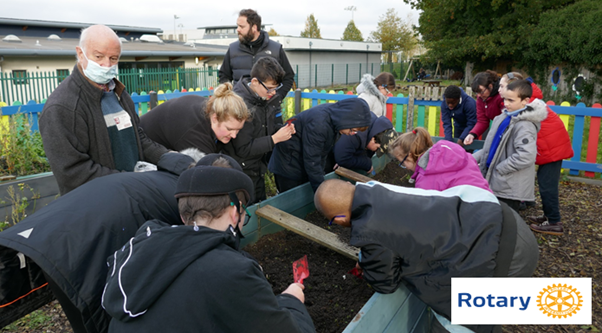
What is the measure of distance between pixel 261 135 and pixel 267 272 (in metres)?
1.16

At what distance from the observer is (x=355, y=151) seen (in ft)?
14.5

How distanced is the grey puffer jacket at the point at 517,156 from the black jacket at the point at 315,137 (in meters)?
1.40

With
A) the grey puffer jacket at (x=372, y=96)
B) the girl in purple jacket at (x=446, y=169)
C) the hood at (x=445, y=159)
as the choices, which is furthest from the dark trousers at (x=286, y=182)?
the grey puffer jacket at (x=372, y=96)

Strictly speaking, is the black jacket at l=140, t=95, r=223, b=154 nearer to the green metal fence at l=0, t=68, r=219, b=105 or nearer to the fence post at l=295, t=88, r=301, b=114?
the fence post at l=295, t=88, r=301, b=114

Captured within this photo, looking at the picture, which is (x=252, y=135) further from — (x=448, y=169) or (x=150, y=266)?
(x=150, y=266)

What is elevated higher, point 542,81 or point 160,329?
point 542,81

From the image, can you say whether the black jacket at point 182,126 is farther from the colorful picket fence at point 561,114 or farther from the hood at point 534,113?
the colorful picket fence at point 561,114

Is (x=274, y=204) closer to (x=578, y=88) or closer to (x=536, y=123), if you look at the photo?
(x=536, y=123)

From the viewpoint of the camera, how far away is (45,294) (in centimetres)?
193

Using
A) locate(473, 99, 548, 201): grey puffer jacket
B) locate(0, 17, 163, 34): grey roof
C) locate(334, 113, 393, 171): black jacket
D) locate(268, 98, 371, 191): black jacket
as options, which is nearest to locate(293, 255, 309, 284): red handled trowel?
locate(268, 98, 371, 191): black jacket

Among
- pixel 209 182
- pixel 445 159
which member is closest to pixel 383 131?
pixel 445 159

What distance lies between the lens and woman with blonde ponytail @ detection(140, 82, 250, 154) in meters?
2.58

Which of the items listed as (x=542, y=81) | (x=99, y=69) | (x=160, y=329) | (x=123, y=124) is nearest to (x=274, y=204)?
(x=123, y=124)

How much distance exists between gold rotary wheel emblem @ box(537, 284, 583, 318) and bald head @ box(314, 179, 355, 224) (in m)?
1.35
